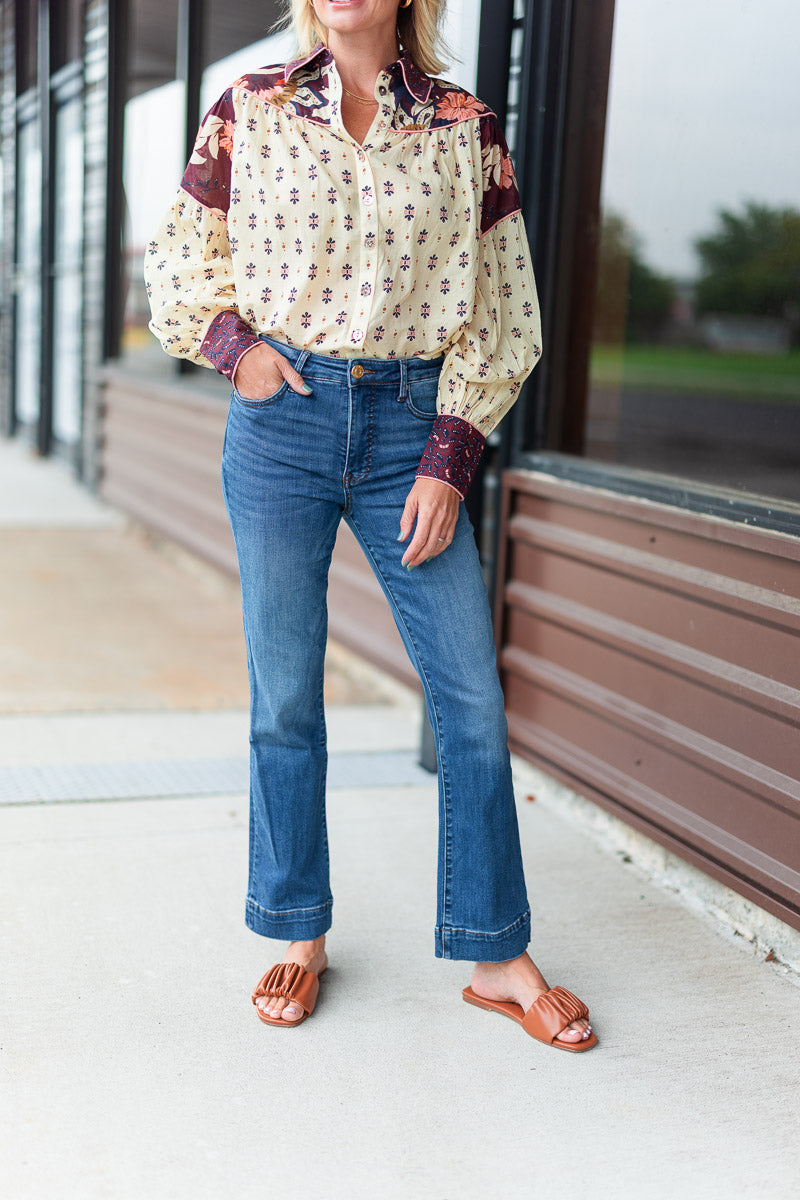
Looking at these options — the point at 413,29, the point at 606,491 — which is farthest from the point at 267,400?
the point at 606,491

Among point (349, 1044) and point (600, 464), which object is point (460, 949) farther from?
point (600, 464)

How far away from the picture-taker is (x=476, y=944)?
191 centimetres

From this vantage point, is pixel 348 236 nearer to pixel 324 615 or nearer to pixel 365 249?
pixel 365 249

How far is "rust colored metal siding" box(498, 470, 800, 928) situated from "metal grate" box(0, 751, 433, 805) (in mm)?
339

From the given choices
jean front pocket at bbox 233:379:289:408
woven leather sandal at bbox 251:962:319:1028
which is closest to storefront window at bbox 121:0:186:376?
jean front pocket at bbox 233:379:289:408

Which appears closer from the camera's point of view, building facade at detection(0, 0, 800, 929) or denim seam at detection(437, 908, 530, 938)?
denim seam at detection(437, 908, 530, 938)

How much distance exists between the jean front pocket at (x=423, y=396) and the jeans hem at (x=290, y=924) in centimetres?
79

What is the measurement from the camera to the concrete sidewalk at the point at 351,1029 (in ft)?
5.20

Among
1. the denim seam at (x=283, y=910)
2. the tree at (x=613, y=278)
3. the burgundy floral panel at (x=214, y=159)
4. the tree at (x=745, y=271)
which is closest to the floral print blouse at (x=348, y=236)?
the burgundy floral panel at (x=214, y=159)

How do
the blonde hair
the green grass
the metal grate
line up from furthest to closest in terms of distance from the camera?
the green grass
the metal grate
the blonde hair

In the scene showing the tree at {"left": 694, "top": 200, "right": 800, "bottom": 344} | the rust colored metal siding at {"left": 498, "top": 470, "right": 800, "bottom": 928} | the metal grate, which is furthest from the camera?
the tree at {"left": 694, "top": 200, "right": 800, "bottom": 344}

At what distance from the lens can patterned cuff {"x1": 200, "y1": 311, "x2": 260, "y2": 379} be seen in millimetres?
1766

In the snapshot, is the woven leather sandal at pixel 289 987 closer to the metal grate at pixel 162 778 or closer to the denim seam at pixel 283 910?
the denim seam at pixel 283 910

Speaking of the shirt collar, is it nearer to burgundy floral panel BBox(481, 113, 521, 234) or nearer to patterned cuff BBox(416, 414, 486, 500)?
burgundy floral panel BBox(481, 113, 521, 234)
